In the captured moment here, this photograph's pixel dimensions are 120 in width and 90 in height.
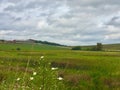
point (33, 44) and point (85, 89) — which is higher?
point (33, 44)

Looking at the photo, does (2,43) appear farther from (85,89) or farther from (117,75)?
(117,75)

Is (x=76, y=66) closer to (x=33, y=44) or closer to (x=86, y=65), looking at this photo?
(x=86, y=65)

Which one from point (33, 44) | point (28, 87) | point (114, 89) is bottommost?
point (114, 89)

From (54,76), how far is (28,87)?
2.84 ft

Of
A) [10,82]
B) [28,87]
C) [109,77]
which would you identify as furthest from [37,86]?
[109,77]

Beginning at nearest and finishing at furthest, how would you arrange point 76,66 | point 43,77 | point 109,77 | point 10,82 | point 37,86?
point 43,77 → point 37,86 → point 10,82 → point 109,77 → point 76,66

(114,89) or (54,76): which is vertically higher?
(54,76)

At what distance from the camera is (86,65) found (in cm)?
5016

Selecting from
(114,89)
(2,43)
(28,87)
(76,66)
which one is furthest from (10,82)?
(76,66)

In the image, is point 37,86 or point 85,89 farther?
point 85,89

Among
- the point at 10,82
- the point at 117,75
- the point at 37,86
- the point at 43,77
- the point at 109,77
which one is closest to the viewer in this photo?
the point at 43,77

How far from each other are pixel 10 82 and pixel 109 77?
72.8ft

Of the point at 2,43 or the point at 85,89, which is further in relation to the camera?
the point at 85,89

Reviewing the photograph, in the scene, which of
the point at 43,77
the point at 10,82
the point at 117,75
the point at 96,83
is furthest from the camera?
the point at 117,75
